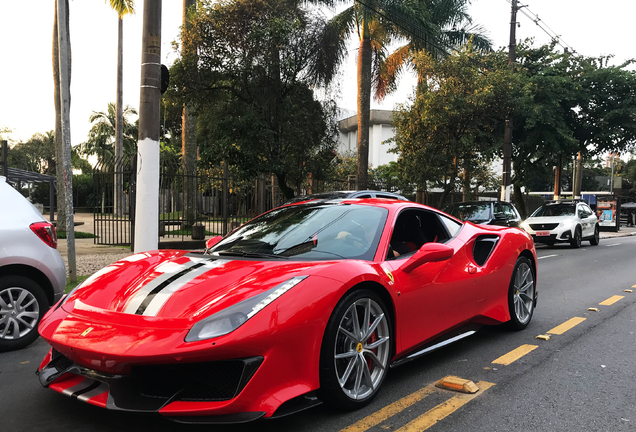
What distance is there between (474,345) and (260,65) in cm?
1016

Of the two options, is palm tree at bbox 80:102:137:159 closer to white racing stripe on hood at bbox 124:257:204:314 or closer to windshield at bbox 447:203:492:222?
windshield at bbox 447:203:492:222

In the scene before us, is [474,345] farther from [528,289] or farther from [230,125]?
[230,125]

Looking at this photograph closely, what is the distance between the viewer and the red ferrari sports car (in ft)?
8.53

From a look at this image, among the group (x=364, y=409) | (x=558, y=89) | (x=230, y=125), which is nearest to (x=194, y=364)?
(x=364, y=409)

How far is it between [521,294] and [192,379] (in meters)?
3.86

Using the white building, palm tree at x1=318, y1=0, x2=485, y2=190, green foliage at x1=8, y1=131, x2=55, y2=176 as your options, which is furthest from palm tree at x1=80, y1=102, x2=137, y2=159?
palm tree at x1=318, y1=0, x2=485, y2=190

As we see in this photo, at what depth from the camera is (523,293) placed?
541 cm

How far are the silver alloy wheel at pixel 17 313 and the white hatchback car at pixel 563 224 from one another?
14.7 m

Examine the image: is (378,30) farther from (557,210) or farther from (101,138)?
(101,138)

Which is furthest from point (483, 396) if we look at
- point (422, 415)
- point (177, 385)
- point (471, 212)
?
point (471, 212)

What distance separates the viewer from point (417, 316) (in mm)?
3729

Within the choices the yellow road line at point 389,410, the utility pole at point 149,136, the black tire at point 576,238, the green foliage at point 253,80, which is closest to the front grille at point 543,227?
the black tire at point 576,238

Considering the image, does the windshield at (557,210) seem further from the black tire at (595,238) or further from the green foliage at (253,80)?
the green foliage at (253,80)

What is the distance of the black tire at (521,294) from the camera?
513cm
